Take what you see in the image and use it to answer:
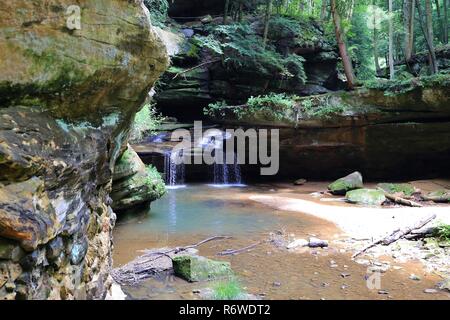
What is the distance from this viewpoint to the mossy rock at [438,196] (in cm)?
1336

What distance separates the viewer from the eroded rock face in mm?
3010

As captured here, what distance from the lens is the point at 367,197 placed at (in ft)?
44.8

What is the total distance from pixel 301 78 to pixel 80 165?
56.3 feet

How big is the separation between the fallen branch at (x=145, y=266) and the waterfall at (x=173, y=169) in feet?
30.3

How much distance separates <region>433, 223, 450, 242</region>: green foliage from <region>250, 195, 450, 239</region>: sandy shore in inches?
18.2

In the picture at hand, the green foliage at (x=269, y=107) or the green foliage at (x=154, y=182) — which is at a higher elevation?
the green foliage at (x=269, y=107)

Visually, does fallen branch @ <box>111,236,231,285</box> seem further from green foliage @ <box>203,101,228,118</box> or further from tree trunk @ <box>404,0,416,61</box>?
tree trunk @ <box>404,0,416,61</box>

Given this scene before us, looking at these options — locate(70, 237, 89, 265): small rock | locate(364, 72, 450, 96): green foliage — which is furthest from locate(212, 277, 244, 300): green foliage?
locate(364, 72, 450, 96): green foliage

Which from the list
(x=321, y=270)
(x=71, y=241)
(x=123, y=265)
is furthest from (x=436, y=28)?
(x=71, y=241)

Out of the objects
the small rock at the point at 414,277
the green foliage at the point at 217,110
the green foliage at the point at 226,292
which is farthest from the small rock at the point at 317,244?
the green foliage at the point at 217,110

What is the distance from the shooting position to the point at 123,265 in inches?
283

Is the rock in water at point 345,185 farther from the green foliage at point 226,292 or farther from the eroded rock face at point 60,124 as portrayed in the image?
the eroded rock face at point 60,124

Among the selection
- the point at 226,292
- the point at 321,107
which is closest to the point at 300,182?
the point at 321,107

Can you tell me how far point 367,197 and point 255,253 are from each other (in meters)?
7.08
